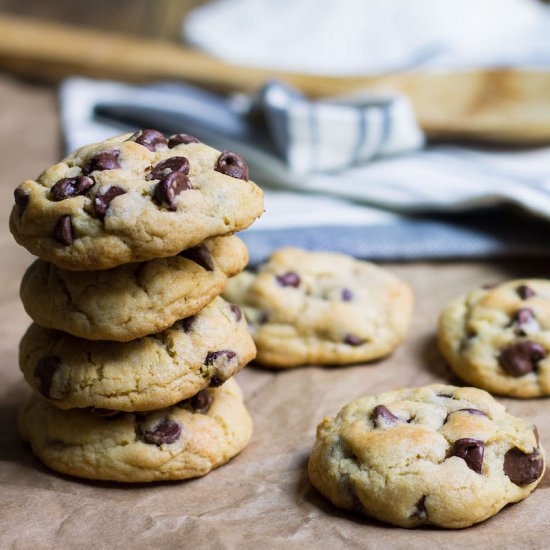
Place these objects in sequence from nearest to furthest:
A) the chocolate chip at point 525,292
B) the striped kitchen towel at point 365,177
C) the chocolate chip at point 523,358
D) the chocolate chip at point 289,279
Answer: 1. the chocolate chip at point 523,358
2. the chocolate chip at point 525,292
3. the chocolate chip at point 289,279
4. the striped kitchen towel at point 365,177

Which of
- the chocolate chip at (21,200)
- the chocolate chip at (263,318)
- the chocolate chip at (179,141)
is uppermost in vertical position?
the chocolate chip at (179,141)

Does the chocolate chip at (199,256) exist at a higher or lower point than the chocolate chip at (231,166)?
lower

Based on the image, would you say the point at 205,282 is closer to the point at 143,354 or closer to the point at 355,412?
the point at 143,354

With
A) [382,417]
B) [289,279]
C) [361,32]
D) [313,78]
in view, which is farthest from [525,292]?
[361,32]

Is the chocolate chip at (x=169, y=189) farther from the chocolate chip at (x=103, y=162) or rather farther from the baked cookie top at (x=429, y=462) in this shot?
the baked cookie top at (x=429, y=462)

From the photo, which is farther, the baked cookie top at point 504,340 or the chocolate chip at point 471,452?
the baked cookie top at point 504,340

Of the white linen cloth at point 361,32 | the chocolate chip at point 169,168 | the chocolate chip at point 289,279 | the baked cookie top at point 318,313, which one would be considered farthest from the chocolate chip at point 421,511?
the white linen cloth at point 361,32

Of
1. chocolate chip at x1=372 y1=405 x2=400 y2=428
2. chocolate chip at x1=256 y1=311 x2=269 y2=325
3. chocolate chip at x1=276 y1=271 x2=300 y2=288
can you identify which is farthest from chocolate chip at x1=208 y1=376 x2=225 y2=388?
chocolate chip at x1=276 y1=271 x2=300 y2=288

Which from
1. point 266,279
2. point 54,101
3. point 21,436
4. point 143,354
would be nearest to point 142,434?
point 143,354
